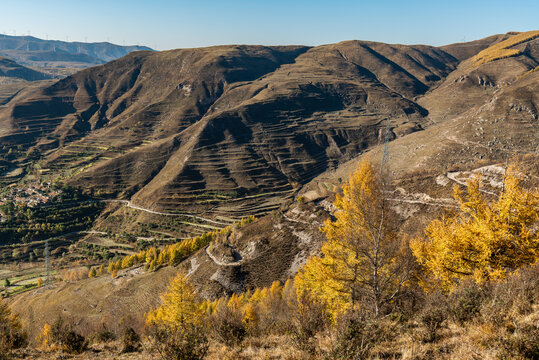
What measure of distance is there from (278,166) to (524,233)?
174011mm

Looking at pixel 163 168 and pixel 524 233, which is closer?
pixel 524 233

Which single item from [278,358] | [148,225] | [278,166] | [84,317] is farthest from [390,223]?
[278,166]

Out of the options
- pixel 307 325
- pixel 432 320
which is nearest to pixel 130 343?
pixel 307 325

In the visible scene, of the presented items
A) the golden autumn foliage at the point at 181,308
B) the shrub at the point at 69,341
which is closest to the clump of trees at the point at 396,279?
the shrub at the point at 69,341

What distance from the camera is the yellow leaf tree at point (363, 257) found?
15.6m

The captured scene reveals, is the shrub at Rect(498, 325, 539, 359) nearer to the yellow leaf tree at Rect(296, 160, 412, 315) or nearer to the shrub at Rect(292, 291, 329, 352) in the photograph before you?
the yellow leaf tree at Rect(296, 160, 412, 315)

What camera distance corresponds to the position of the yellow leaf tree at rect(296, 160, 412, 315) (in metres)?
15.6

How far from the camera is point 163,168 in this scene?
19162 cm

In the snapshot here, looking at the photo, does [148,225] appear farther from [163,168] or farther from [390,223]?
[390,223]

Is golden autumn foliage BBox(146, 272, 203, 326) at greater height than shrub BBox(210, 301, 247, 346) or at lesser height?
lesser

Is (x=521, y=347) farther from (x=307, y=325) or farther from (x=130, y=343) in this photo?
(x=130, y=343)

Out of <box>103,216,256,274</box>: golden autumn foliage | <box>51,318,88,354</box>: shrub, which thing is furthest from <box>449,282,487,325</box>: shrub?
<box>103,216,256,274</box>: golden autumn foliage

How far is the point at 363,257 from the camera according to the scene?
1753 centimetres

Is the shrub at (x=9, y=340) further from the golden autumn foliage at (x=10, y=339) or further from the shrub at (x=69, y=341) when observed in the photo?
the shrub at (x=69, y=341)
